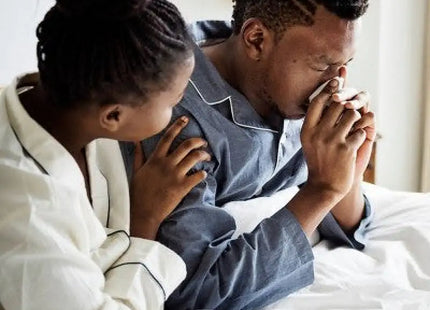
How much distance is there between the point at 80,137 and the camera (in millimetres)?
791

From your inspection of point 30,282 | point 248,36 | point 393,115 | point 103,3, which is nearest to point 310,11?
point 248,36

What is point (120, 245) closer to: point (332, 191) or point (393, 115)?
point (332, 191)

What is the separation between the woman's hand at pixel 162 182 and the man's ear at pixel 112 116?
0.50 feet

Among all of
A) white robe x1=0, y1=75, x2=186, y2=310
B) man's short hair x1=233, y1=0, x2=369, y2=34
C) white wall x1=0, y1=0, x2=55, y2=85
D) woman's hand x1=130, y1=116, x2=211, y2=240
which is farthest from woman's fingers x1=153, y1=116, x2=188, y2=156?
white wall x1=0, y1=0, x2=55, y2=85

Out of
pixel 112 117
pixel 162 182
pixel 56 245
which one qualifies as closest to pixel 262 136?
pixel 162 182

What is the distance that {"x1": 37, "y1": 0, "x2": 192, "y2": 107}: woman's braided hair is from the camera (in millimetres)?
683

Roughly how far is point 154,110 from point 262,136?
0.34m

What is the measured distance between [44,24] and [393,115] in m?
1.65

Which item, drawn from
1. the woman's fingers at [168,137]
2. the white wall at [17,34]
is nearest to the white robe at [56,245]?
the woman's fingers at [168,137]

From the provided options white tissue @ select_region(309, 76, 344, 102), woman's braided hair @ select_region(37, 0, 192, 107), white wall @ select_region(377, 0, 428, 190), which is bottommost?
white wall @ select_region(377, 0, 428, 190)

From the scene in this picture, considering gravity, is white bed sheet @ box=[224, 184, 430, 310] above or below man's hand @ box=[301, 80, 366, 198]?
below

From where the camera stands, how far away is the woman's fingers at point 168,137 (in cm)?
93

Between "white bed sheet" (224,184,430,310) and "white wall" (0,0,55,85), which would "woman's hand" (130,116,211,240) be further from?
"white wall" (0,0,55,85)

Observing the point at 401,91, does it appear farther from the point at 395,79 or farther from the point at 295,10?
the point at 295,10
